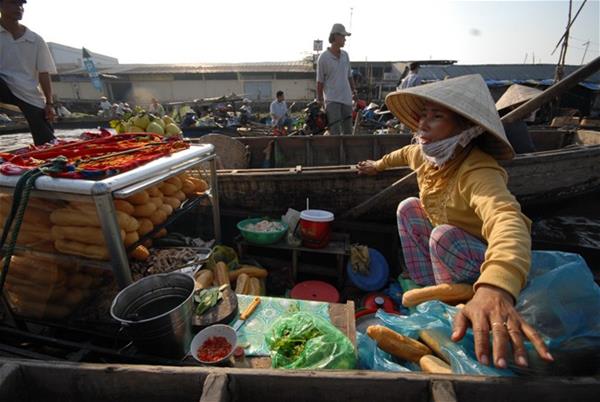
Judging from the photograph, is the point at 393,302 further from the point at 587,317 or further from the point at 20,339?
the point at 20,339

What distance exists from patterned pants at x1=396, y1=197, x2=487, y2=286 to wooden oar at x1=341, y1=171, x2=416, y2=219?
A: 1.00 meters

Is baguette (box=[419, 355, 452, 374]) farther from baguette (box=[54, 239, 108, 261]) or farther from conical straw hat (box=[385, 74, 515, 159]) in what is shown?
baguette (box=[54, 239, 108, 261])

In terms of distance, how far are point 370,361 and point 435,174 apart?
1.47 m

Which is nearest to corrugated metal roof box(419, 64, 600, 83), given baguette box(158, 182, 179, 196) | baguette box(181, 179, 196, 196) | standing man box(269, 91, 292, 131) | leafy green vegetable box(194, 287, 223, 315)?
standing man box(269, 91, 292, 131)

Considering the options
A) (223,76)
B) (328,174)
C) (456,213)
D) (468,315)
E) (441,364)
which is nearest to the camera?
(468,315)

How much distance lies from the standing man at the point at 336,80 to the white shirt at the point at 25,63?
4.82 m

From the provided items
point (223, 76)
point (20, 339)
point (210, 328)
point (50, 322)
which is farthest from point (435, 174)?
point (223, 76)

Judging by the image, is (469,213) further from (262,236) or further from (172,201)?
(172,201)

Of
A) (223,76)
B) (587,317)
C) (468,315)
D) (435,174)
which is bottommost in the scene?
(587,317)

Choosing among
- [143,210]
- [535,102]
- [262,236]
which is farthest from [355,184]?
[143,210]

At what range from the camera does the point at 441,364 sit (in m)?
1.56

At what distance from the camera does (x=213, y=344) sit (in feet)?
6.11

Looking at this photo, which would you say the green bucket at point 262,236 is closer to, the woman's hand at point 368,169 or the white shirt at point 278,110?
the woman's hand at point 368,169

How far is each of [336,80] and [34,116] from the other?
548cm
